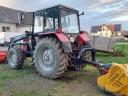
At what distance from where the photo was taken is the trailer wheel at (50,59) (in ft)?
31.9

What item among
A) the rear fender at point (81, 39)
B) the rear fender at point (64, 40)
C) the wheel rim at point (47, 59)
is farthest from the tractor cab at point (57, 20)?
the wheel rim at point (47, 59)

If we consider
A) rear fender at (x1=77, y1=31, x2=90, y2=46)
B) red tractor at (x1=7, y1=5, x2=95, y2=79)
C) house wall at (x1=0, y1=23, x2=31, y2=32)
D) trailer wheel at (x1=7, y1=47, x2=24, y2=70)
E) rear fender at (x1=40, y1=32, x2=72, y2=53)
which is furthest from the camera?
house wall at (x1=0, y1=23, x2=31, y2=32)

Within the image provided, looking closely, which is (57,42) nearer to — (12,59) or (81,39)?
(81,39)

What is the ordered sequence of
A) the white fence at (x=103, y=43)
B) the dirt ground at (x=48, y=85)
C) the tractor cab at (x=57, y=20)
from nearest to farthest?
the dirt ground at (x=48, y=85) < the tractor cab at (x=57, y=20) < the white fence at (x=103, y=43)

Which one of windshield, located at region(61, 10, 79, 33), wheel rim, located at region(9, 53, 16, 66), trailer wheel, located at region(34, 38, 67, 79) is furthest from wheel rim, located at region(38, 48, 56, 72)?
wheel rim, located at region(9, 53, 16, 66)

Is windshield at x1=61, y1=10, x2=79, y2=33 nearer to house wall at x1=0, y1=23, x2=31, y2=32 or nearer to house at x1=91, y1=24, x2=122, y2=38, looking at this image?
house wall at x1=0, y1=23, x2=31, y2=32

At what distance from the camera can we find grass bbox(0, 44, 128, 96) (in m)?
8.30

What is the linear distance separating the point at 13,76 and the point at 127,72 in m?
4.51

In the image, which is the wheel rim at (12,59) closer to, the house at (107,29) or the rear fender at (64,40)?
the rear fender at (64,40)

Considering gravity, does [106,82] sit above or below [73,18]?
below

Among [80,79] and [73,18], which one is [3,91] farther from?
[73,18]

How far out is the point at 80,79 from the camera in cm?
1022

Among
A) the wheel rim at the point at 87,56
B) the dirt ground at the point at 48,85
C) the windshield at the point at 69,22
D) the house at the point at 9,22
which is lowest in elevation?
the dirt ground at the point at 48,85

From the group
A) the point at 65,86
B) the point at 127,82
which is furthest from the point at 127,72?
the point at 65,86
